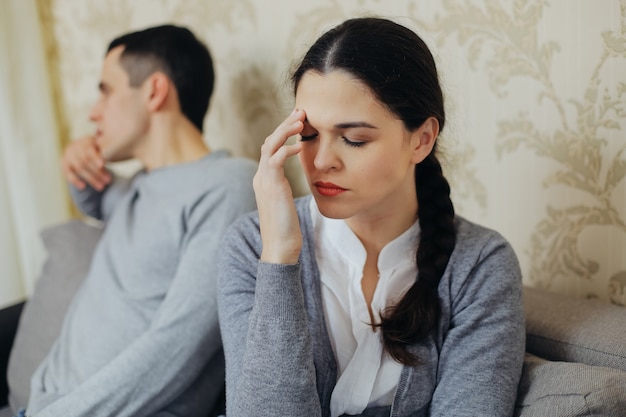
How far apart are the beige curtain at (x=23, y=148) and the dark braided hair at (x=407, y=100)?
1.42 m

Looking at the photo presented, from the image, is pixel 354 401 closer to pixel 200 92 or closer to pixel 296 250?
pixel 296 250

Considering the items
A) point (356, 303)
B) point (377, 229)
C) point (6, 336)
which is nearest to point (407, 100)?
point (377, 229)

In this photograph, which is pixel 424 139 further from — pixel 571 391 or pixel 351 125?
pixel 571 391

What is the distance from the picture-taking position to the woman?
105 centimetres

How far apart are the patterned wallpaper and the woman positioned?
0.72 feet

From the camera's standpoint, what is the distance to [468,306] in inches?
44.4

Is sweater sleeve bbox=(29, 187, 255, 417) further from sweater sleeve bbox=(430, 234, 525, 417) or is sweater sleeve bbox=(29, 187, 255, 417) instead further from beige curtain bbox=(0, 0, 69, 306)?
beige curtain bbox=(0, 0, 69, 306)

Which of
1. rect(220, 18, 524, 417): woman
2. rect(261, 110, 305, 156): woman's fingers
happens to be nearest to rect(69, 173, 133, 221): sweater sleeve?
rect(220, 18, 524, 417): woman

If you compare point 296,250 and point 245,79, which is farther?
point 245,79

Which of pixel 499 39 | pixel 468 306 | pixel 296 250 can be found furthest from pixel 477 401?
pixel 499 39

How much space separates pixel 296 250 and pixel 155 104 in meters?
0.76

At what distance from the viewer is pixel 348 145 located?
3.48ft

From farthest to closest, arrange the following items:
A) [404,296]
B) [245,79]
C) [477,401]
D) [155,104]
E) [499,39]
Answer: [245,79], [155,104], [499,39], [404,296], [477,401]

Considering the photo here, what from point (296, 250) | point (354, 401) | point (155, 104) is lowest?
point (354, 401)
